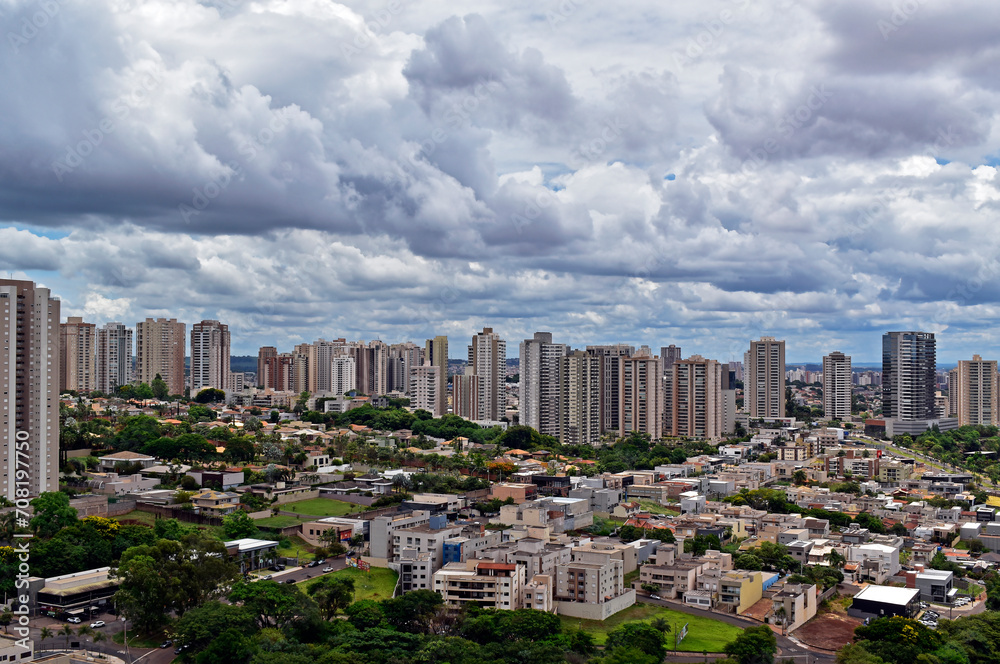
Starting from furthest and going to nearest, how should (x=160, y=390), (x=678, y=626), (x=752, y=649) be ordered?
(x=160, y=390)
(x=678, y=626)
(x=752, y=649)

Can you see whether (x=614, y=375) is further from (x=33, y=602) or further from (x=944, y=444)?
(x=33, y=602)

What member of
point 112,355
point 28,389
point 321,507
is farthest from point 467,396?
point 28,389

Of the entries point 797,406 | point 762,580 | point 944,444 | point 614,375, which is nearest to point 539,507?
point 762,580

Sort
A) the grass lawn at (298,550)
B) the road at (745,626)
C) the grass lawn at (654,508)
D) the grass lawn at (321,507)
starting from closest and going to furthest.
→ the road at (745,626) < the grass lawn at (298,550) < the grass lawn at (321,507) < the grass lawn at (654,508)

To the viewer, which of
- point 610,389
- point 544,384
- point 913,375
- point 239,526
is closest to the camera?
point 239,526

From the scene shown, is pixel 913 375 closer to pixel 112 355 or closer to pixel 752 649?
pixel 752 649

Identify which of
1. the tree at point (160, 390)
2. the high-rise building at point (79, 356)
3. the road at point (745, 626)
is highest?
the high-rise building at point (79, 356)

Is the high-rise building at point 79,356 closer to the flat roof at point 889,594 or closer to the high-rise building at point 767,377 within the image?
the high-rise building at point 767,377

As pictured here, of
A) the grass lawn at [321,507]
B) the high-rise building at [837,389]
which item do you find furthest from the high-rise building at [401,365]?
the grass lawn at [321,507]
